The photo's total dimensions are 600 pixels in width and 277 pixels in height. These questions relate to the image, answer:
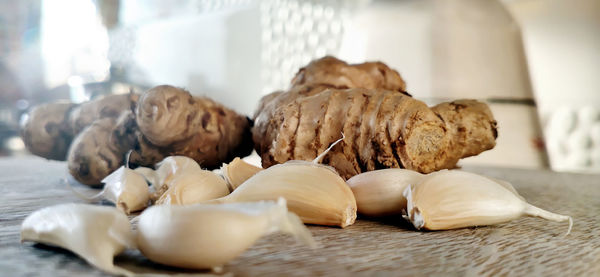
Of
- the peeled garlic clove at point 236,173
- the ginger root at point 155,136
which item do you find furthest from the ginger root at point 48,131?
the peeled garlic clove at point 236,173

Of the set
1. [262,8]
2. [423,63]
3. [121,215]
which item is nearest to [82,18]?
[262,8]

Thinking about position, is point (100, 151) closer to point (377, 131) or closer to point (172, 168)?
point (172, 168)

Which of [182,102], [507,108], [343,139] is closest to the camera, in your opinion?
[343,139]

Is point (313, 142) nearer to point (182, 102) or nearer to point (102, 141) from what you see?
point (182, 102)

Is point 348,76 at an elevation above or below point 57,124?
above

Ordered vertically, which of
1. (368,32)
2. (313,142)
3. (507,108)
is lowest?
(507,108)

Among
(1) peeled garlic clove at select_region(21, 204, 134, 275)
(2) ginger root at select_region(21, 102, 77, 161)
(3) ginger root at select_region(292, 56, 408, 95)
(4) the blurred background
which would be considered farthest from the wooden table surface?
(4) the blurred background

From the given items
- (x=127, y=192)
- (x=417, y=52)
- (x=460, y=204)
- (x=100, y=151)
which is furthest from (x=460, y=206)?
(x=417, y=52)

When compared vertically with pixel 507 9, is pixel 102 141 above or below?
below
